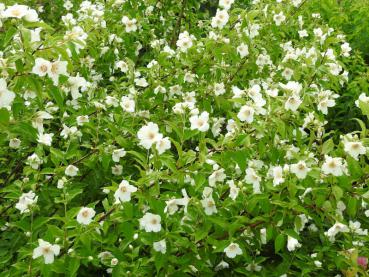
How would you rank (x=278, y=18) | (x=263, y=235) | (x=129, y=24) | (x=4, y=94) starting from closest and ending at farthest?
(x=4, y=94)
(x=263, y=235)
(x=278, y=18)
(x=129, y=24)

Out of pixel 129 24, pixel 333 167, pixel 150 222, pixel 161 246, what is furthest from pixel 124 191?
pixel 129 24

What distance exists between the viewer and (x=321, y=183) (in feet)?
6.90

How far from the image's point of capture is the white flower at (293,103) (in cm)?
206

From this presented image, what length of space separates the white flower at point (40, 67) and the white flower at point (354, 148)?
1.22 m

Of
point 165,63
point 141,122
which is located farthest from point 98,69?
point 141,122

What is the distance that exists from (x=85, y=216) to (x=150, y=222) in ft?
0.93

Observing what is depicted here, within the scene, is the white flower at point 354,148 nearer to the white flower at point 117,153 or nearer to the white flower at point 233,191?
the white flower at point 233,191

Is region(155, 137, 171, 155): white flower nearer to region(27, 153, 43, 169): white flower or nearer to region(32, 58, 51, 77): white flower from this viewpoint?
region(32, 58, 51, 77): white flower

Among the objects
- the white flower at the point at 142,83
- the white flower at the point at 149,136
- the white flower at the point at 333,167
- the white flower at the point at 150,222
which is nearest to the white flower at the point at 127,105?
the white flower at the point at 142,83

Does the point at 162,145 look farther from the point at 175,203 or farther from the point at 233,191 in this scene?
the point at 233,191

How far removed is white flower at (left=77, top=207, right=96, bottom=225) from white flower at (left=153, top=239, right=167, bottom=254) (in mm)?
285

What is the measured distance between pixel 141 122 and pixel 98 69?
990 mm

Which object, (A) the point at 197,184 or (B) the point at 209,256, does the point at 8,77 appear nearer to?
(A) the point at 197,184

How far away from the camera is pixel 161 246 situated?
1.99m
